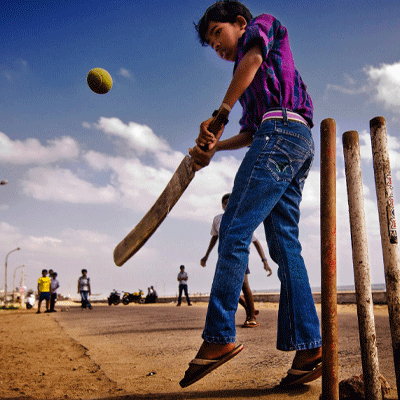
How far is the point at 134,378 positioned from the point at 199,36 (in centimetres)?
229

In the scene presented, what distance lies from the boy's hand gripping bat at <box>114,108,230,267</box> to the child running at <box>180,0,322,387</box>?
10cm

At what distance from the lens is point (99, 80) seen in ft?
14.0

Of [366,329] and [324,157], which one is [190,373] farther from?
[324,157]

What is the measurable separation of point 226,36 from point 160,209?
44.7 inches

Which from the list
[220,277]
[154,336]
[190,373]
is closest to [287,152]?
[220,277]

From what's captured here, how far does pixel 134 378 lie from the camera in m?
2.44

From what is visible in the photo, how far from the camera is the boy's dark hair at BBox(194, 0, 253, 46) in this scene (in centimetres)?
226

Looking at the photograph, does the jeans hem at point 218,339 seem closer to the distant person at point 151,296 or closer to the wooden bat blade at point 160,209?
the wooden bat blade at point 160,209

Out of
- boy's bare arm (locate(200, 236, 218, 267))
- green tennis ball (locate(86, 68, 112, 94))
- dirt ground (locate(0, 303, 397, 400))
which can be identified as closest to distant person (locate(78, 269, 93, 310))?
boy's bare arm (locate(200, 236, 218, 267))

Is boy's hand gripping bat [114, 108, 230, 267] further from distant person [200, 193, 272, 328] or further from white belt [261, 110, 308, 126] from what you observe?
distant person [200, 193, 272, 328]

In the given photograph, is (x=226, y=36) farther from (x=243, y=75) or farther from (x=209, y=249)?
(x=209, y=249)

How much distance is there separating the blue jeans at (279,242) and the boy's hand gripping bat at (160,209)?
347mm

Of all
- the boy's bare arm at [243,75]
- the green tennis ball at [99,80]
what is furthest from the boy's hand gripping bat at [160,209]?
the green tennis ball at [99,80]

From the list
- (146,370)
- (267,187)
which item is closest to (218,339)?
(267,187)
